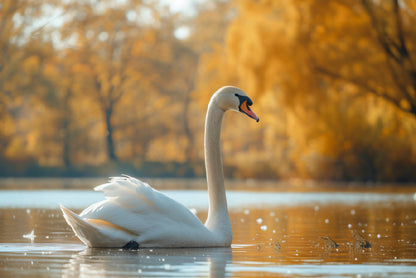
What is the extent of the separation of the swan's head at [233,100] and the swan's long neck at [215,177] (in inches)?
3.0

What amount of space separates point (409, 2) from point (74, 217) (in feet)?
71.5

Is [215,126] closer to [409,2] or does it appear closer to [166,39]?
[409,2]

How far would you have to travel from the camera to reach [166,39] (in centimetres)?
5278

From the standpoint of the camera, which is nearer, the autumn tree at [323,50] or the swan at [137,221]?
the swan at [137,221]

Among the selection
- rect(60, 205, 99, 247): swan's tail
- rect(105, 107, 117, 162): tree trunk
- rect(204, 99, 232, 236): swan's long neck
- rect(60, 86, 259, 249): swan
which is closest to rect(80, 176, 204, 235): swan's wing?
rect(60, 86, 259, 249): swan

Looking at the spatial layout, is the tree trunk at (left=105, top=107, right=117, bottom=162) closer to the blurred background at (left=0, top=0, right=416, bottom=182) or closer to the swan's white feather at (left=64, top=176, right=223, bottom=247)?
the blurred background at (left=0, top=0, right=416, bottom=182)

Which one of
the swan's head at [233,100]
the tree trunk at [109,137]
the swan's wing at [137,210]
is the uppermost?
the tree trunk at [109,137]

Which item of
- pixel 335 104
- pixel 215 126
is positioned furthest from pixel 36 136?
pixel 215 126

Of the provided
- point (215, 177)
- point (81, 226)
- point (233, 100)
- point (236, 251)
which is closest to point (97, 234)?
point (81, 226)

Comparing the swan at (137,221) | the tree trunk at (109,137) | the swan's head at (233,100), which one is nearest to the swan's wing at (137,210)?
the swan at (137,221)

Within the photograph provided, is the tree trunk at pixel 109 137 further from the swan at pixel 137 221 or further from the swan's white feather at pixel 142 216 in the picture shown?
the swan's white feather at pixel 142 216

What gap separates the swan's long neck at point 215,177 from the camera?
25.7ft

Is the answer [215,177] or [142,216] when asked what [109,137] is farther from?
[142,216]

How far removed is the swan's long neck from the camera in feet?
25.7
